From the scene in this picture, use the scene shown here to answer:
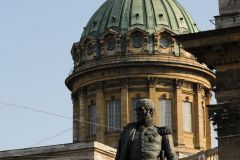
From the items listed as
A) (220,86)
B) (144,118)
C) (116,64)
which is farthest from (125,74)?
(144,118)

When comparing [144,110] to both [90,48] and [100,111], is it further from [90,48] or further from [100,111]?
[90,48]

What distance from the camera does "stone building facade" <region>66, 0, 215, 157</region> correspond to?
235 feet

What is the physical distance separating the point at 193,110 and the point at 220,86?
4149 centimetres

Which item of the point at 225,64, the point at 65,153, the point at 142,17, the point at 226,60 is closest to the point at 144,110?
the point at 226,60

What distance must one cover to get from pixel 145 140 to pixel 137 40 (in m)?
61.7

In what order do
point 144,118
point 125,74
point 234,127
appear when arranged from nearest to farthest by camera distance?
point 144,118, point 234,127, point 125,74

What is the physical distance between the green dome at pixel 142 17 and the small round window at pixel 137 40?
601 mm

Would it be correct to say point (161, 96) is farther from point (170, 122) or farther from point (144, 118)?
point (144, 118)

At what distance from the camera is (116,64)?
7175 cm

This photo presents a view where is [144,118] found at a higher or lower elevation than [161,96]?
lower

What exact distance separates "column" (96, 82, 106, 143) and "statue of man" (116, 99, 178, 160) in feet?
194

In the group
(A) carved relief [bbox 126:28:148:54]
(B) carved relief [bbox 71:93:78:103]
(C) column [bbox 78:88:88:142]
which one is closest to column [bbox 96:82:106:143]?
(C) column [bbox 78:88:88:142]

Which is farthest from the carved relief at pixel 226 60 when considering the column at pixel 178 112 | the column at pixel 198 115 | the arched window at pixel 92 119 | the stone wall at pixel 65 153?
the arched window at pixel 92 119

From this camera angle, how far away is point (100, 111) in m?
72.9
